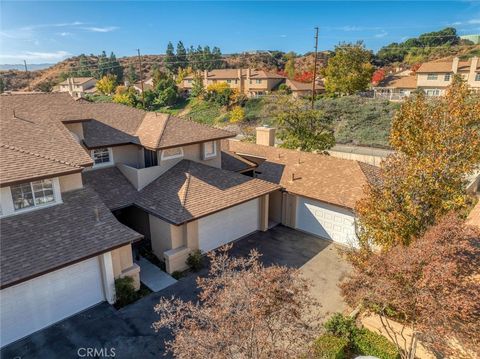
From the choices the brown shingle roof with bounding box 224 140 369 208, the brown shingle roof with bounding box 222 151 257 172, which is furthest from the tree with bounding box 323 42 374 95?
the brown shingle roof with bounding box 222 151 257 172

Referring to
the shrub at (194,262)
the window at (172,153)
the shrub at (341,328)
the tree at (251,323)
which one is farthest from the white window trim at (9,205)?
the shrub at (341,328)

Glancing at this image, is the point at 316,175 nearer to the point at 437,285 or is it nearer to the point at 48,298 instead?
the point at 437,285

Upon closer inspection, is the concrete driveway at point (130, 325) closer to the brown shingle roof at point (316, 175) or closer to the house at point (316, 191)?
the house at point (316, 191)

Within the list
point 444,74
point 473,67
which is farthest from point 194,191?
point 473,67

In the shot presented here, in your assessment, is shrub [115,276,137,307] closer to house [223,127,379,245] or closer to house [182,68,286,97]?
house [223,127,379,245]

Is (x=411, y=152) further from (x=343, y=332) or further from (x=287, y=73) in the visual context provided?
(x=287, y=73)
